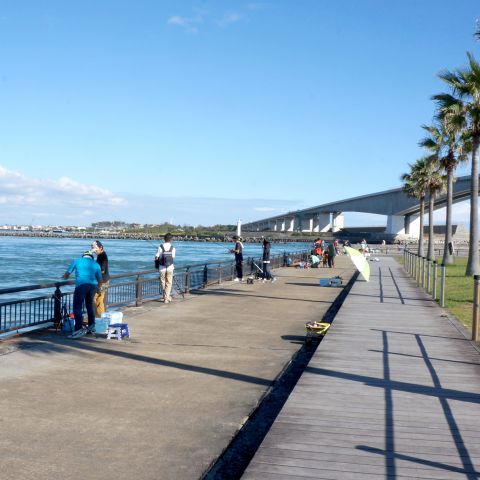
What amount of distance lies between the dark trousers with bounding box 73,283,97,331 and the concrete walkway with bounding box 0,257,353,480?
0.49 m

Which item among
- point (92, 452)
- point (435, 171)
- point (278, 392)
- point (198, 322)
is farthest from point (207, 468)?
point (435, 171)

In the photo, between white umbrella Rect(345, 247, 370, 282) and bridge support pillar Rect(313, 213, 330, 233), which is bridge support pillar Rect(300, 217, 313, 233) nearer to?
bridge support pillar Rect(313, 213, 330, 233)

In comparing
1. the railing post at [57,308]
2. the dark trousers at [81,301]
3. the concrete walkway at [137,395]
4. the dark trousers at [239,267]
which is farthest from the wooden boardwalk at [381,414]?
the dark trousers at [239,267]

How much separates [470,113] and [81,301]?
25424 mm

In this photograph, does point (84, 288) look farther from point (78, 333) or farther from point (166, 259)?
point (166, 259)

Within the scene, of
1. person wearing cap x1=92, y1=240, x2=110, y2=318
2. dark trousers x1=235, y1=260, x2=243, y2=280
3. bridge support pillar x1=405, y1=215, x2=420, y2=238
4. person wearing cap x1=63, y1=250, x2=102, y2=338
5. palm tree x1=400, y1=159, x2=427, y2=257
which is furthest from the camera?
bridge support pillar x1=405, y1=215, x2=420, y2=238

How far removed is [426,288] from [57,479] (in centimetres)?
1984

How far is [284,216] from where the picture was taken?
169 m

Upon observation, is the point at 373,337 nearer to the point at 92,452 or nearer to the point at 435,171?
the point at 92,452

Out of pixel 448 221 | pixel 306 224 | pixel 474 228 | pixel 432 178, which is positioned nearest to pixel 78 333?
pixel 474 228

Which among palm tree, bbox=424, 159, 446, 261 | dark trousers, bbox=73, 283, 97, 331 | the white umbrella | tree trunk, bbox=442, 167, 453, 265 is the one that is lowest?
dark trousers, bbox=73, 283, 97, 331

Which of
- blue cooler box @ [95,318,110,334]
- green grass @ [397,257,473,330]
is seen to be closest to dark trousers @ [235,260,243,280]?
green grass @ [397,257,473,330]

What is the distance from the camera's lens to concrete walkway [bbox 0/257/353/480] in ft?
17.8

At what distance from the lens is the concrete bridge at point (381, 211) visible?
4877 inches
